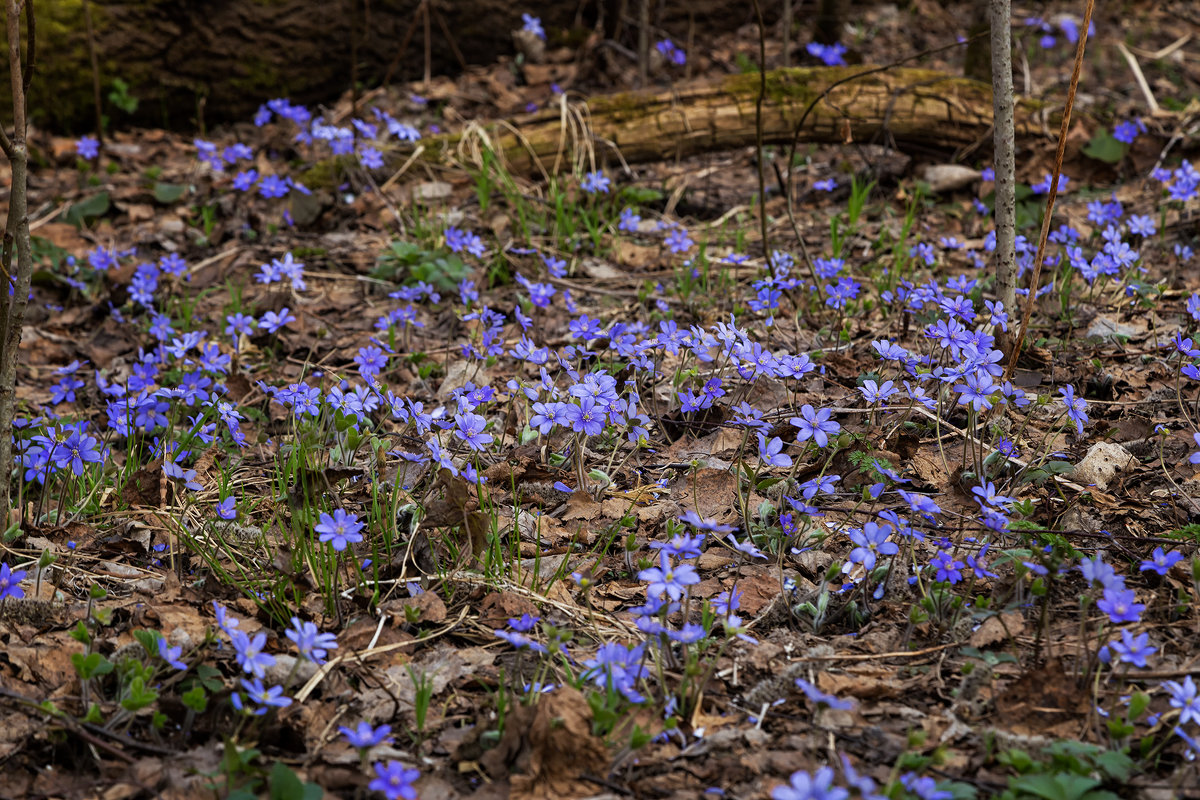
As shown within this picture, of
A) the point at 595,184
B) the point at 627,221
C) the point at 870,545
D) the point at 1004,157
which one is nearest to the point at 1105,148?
the point at 1004,157

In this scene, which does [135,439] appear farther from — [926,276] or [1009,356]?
[926,276]

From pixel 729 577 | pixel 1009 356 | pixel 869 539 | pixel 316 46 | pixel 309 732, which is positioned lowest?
pixel 309 732

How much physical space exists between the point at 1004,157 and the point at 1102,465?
3.56 ft

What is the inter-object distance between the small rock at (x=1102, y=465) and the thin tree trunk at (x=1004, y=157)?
21.2 inches

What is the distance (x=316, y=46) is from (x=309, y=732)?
510cm

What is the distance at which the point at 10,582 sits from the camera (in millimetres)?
1901

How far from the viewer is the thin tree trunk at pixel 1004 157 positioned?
285cm

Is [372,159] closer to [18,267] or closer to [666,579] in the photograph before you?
[18,267]

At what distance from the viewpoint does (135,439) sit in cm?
284

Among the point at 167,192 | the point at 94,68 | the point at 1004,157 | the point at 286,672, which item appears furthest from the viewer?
the point at 94,68

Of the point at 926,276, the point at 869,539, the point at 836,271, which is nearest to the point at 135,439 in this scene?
the point at 869,539

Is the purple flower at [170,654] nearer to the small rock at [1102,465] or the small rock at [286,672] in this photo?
the small rock at [286,672]

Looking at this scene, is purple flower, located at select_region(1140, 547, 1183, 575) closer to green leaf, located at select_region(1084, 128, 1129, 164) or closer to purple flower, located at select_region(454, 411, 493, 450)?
purple flower, located at select_region(454, 411, 493, 450)

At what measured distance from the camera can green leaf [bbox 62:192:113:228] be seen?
4750 millimetres
